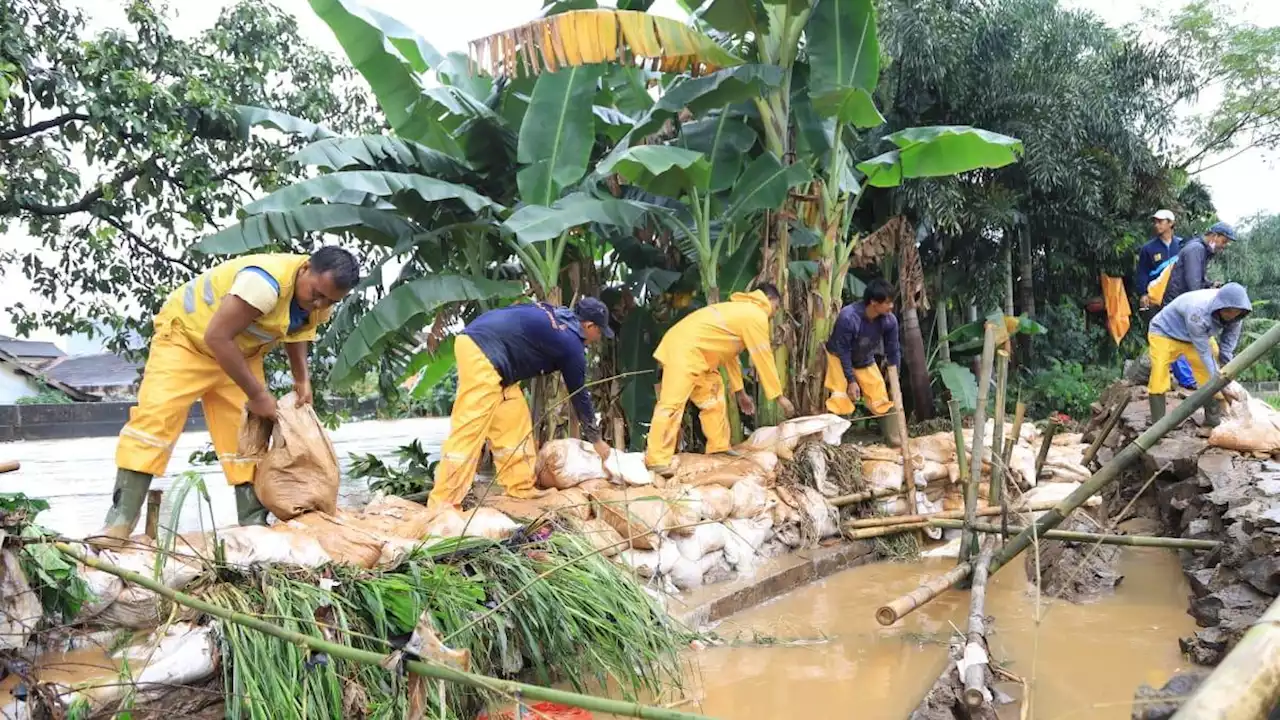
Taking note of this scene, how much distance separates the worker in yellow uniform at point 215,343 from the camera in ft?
11.0

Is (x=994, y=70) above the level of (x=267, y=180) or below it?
above

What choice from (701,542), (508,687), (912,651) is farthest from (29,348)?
(508,687)

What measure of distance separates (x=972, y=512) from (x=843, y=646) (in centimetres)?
110

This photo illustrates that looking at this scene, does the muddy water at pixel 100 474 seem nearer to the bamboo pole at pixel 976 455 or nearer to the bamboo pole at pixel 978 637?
the bamboo pole at pixel 978 637

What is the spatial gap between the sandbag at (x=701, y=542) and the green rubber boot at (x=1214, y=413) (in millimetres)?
3816

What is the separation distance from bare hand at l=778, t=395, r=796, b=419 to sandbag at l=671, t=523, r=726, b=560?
6.10 ft

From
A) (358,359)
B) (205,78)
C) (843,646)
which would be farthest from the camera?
(358,359)

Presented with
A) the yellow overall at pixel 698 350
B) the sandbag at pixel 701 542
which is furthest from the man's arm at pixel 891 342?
the sandbag at pixel 701 542

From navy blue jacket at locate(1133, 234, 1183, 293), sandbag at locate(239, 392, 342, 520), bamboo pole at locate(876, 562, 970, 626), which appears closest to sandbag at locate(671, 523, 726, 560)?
bamboo pole at locate(876, 562, 970, 626)

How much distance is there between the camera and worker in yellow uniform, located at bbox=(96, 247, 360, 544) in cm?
336

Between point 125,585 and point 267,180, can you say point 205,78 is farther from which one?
point 125,585

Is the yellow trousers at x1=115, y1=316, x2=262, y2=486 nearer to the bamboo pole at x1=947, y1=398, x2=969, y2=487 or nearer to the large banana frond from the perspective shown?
the large banana frond

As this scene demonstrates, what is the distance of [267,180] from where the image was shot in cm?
615

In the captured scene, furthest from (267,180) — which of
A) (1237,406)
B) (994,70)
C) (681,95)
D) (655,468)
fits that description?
(994,70)
